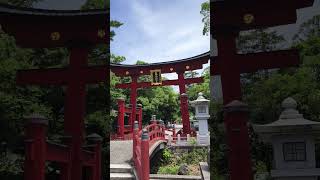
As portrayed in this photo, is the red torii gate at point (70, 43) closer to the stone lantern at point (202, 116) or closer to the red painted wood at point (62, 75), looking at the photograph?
the red painted wood at point (62, 75)

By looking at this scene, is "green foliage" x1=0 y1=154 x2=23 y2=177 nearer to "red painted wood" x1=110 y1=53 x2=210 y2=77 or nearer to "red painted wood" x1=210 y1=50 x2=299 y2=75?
"red painted wood" x1=110 y1=53 x2=210 y2=77

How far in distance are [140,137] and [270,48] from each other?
105cm

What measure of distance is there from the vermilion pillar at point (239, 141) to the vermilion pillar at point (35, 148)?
1.09 m

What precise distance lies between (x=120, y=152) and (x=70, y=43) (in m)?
0.84

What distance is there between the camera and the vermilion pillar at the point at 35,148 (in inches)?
91.0

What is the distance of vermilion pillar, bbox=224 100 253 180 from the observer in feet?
7.32

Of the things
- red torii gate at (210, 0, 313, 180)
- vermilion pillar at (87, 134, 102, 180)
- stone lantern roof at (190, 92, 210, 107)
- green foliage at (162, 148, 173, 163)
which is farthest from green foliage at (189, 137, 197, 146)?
vermilion pillar at (87, 134, 102, 180)

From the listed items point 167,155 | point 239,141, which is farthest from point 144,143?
point 239,141

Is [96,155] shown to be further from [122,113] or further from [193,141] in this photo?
[193,141]

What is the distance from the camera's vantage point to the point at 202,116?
2.66m

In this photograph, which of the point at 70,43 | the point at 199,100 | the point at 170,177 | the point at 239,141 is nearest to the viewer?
the point at 239,141

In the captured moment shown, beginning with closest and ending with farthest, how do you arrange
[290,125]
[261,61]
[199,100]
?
[290,125] < [261,61] < [199,100]

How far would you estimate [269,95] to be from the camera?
2406mm

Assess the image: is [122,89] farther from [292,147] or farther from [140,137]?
[292,147]
